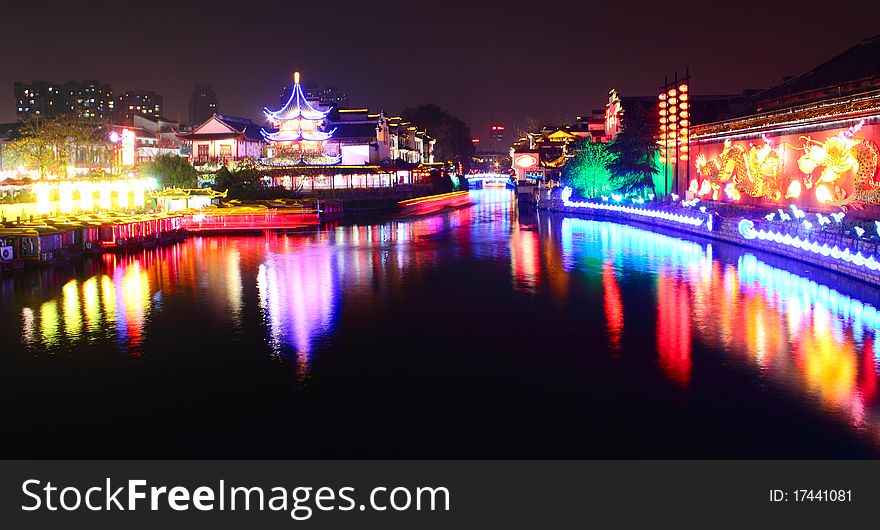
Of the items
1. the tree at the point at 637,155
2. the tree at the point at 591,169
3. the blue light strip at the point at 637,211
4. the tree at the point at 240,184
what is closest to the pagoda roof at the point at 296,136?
the tree at the point at 240,184

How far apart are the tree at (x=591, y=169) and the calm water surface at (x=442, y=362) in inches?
1268

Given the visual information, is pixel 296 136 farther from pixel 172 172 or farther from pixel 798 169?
pixel 798 169

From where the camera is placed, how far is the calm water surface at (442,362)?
842 centimetres

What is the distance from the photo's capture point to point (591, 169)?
180 ft

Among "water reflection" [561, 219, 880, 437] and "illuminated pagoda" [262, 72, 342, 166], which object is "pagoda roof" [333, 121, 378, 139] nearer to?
"illuminated pagoda" [262, 72, 342, 166]

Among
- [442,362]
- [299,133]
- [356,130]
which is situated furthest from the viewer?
[356,130]

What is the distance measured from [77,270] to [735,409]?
62.3 ft

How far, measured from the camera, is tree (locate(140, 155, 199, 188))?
177 feet

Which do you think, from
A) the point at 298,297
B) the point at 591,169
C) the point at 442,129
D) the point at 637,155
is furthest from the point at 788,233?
the point at 442,129

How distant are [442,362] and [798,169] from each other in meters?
24.7

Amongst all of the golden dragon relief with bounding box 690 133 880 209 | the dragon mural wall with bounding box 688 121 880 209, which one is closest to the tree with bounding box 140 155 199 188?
the dragon mural wall with bounding box 688 121 880 209

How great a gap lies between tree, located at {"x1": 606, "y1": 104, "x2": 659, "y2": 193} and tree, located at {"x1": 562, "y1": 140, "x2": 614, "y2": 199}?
14.6 feet

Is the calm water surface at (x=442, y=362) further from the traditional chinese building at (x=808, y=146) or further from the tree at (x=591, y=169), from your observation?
the tree at (x=591, y=169)

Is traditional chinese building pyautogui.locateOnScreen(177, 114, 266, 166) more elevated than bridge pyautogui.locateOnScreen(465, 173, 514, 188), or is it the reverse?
traditional chinese building pyautogui.locateOnScreen(177, 114, 266, 166)
